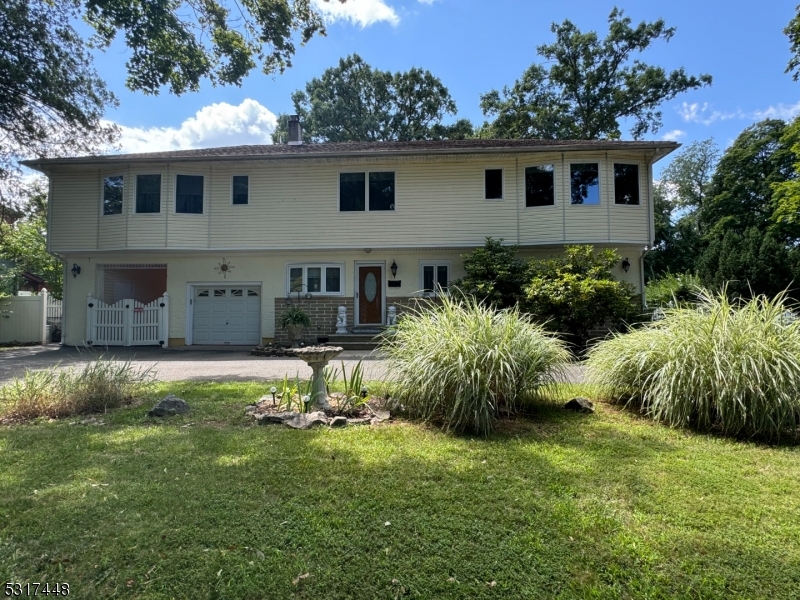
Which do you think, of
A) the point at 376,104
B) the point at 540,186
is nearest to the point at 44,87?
the point at 540,186

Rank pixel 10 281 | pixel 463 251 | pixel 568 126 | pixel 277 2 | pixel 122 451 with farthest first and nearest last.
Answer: pixel 568 126, pixel 10 281, pixel 463 251, pixel 277 2, pixel 122 451

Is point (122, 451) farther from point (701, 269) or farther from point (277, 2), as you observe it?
point (701, 269)

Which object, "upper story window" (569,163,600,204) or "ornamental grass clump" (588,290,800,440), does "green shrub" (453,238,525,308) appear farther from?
"ornamental grass clump" (588,290,800,440)

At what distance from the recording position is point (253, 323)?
45.3 feet

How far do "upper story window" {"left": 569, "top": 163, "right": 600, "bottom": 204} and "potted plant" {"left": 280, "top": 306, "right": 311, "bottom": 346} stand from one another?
8.78m

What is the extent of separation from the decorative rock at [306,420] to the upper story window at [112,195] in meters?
12.2

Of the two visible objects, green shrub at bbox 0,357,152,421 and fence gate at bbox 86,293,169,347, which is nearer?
green shrub at bbox 0,357,152,421

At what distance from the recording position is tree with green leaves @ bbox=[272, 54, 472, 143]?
1182 inches

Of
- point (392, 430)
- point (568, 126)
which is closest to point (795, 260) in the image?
point (568, 126)

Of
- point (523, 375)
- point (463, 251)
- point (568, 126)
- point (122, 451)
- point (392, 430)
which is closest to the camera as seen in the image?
point (122, 451)

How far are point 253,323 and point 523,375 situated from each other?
10974 millimetres

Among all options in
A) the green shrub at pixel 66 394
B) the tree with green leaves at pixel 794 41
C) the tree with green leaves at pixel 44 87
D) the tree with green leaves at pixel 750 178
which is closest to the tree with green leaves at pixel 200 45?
the tree with green leaves at pixel 44 87

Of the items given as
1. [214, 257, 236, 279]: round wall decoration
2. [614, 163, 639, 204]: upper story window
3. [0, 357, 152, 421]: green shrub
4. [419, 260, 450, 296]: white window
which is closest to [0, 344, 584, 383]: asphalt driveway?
[0, 357, 152, 421]: green shrub

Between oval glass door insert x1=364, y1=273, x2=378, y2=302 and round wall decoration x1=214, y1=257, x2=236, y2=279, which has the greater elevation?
round wall decoration x1=214, y1=257, x2=236, y2=279
